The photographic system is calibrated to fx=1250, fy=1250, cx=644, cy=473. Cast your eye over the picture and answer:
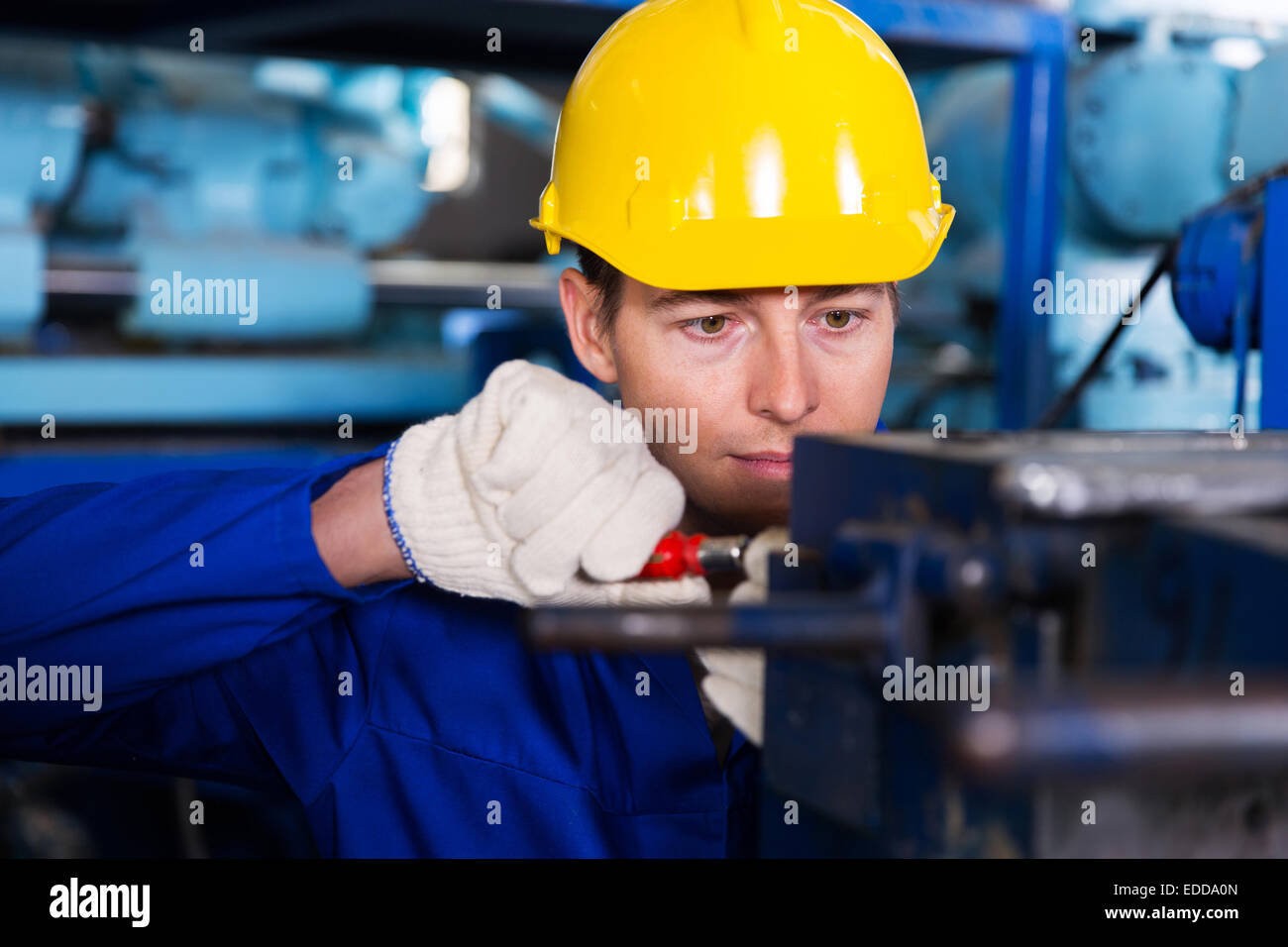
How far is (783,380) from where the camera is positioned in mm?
1069

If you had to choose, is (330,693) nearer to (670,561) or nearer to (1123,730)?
(670,561)

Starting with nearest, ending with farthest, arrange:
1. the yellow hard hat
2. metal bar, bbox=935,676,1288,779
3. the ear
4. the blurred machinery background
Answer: metal bar, bbox=935,676,1288,779 → the yellow hard hat → the ear → the blurred machinery background

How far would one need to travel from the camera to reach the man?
92cm

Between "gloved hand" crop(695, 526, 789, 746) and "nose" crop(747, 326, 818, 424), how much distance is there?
1.10 feet

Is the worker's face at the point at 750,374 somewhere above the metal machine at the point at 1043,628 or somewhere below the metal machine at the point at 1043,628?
above

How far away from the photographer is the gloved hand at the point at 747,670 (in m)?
0.71

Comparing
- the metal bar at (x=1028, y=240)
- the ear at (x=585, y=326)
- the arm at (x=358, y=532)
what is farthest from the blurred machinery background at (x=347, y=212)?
the arm at (x=358, y=532)

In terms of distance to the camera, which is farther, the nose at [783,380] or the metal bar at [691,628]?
the nose at [783,380]

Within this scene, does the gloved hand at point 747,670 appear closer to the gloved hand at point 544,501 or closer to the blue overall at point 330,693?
the gloved hand at point 544,501

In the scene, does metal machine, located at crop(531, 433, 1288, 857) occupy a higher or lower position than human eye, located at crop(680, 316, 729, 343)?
lower

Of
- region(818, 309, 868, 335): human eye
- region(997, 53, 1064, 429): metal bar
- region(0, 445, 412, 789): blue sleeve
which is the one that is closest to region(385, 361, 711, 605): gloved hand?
region(0, 445, 412, 789): blue sleeve

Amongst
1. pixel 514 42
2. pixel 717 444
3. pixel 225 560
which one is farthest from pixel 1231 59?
pixel 225 560

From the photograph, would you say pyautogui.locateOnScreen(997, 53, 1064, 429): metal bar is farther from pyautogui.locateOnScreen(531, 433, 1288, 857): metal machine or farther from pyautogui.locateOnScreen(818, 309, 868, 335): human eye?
pyautogui.locateOnScreen(531, 433, 1288, 857): metal machine
